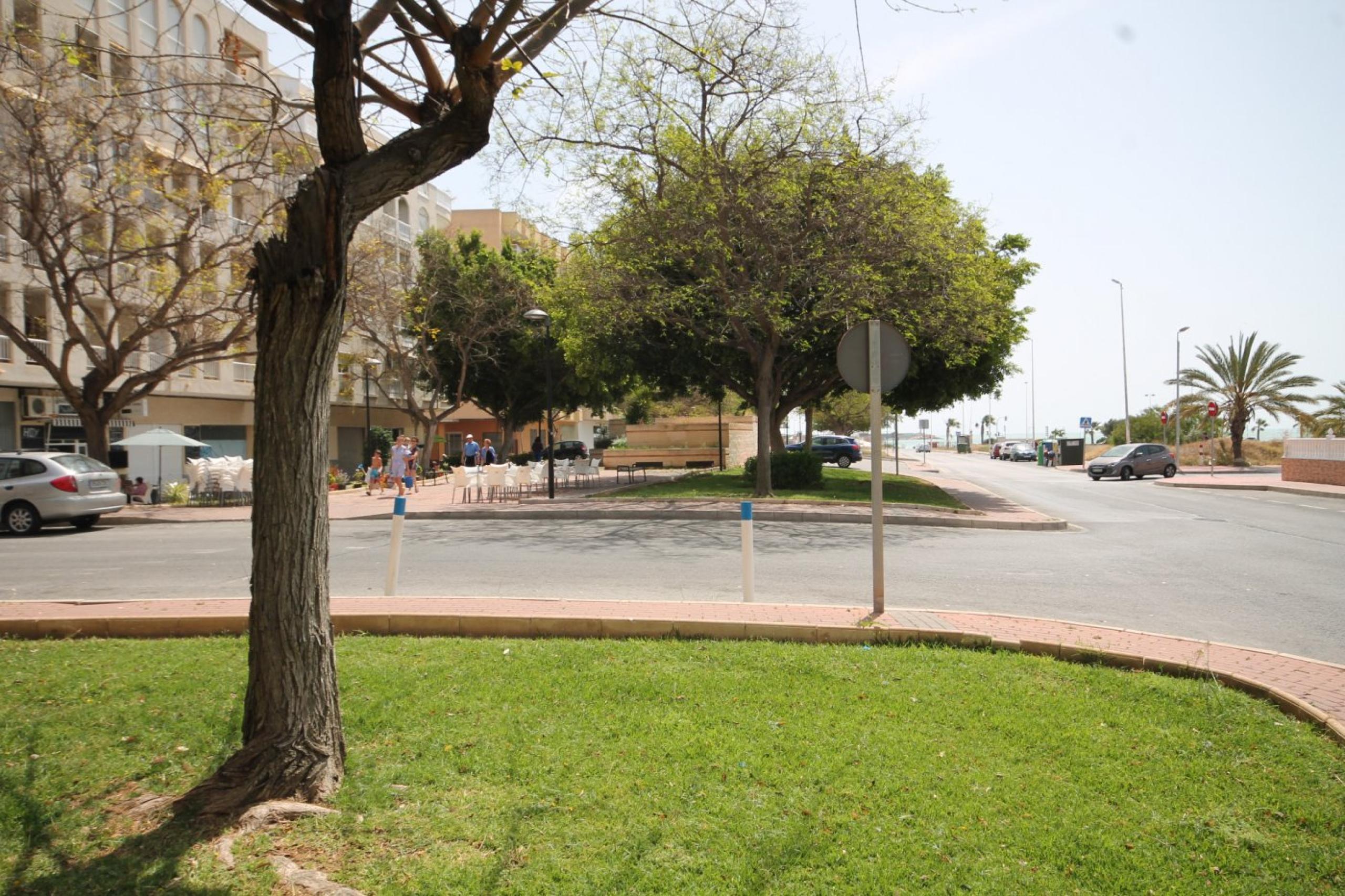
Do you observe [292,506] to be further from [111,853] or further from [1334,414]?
[1334,414]

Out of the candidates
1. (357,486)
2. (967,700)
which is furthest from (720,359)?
(967,700)

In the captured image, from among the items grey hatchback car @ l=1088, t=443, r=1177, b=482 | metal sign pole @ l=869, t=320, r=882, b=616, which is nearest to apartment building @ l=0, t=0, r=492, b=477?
metal sign pole @ l=869, t=320, r=882, b=616

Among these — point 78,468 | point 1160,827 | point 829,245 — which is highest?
point 829,245

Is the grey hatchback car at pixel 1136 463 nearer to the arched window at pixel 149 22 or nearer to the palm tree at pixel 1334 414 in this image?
the palm tree at pixel 1334 414

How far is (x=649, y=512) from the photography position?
17906 mm

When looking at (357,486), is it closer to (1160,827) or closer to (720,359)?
(720,359)

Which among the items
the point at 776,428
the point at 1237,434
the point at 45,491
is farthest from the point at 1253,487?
the point at 45,491

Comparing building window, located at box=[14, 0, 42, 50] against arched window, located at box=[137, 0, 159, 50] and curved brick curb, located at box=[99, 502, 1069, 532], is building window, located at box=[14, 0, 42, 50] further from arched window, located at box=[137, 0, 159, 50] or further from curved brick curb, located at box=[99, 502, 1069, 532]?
curved brick curb, located at box=[99, 502, 1069, 532]

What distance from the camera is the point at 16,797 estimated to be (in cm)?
366

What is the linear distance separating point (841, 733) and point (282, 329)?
330cm

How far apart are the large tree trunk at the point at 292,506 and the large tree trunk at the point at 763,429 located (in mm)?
16689

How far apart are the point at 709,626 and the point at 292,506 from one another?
338 centimetres

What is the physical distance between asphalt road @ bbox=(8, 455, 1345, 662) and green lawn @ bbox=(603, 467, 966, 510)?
151 inches

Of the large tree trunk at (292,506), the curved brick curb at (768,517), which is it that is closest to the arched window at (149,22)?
the curved brick curb at (768,517)
